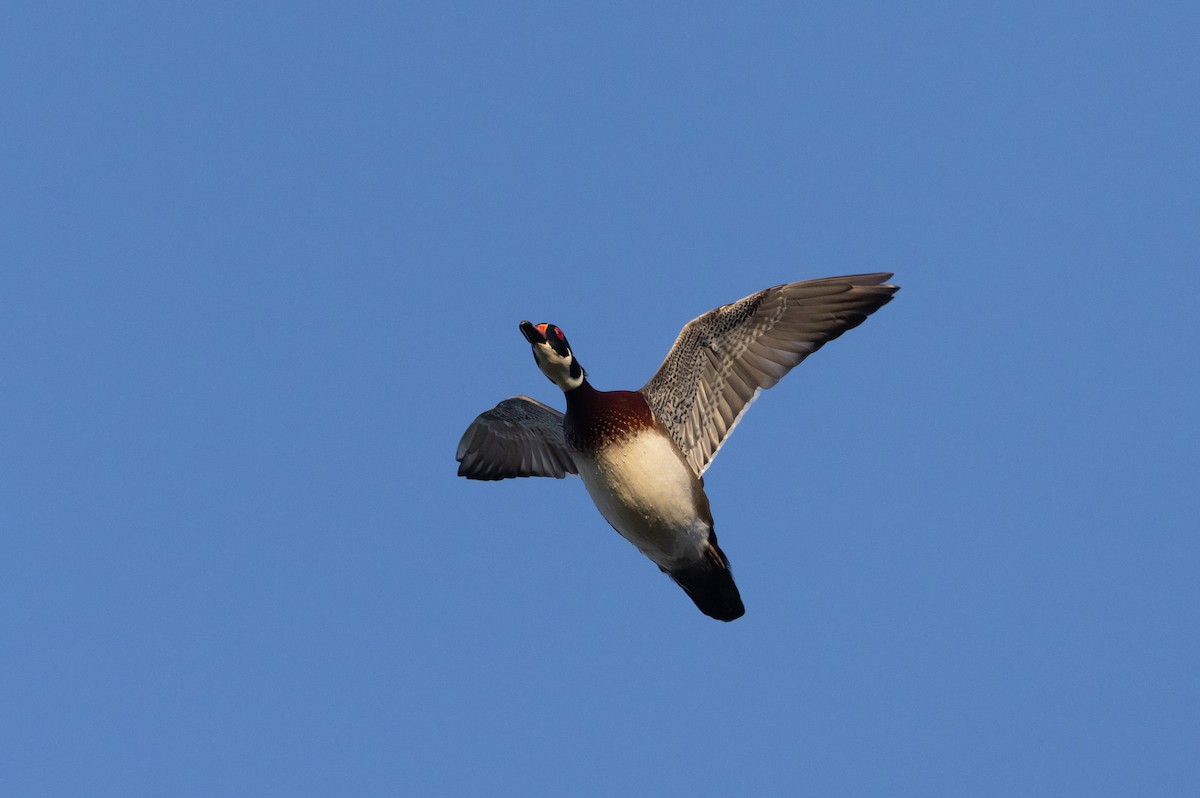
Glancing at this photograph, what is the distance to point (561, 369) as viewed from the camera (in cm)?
1678

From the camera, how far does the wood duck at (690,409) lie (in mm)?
16641

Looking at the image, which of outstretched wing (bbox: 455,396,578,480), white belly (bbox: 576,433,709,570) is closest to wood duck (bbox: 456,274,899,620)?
white belly (bbox: 576,433,709,570)

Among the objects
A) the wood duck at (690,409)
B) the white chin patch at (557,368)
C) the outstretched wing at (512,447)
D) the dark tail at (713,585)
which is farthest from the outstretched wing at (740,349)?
the outstretched wing at (512,447)

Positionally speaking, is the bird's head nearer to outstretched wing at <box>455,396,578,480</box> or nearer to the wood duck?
the wood duck

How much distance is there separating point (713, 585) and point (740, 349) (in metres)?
2.92

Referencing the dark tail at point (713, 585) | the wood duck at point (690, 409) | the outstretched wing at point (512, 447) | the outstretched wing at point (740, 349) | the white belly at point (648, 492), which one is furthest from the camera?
the outstretched wing at point (512, 447)

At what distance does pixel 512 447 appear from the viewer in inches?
779

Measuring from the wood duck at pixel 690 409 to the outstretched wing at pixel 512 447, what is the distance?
6.70 feet

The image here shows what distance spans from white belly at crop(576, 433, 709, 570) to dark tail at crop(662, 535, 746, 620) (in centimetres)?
38

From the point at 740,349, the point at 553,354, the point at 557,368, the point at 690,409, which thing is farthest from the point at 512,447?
the point at 740,349

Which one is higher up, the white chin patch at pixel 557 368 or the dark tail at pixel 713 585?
the white chin patch at pixel 557 368

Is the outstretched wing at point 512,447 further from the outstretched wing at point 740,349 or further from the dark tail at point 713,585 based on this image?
the dark tail at point 713,585

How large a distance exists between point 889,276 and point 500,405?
5.51 m

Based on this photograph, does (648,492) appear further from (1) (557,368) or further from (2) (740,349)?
(2) (740,349)
